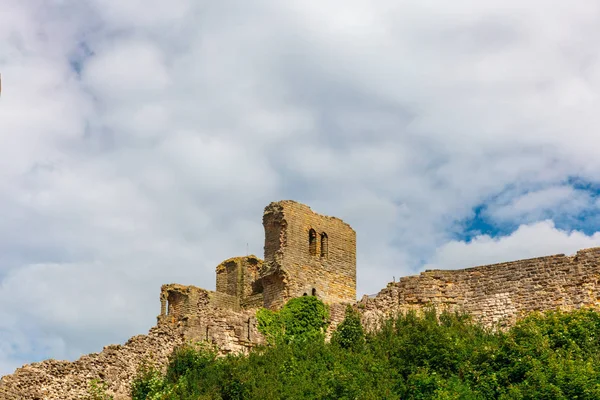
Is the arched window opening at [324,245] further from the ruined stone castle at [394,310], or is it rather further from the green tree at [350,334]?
the green tree at [350,334]

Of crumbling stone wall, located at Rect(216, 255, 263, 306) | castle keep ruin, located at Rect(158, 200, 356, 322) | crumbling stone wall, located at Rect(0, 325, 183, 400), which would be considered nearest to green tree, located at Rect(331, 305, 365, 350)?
crumbling stone wall, located at Rect(0, 325, 183, 400)

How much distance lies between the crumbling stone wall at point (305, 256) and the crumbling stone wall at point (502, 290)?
4963 mm

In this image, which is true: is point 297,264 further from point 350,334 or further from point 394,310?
point 350,334

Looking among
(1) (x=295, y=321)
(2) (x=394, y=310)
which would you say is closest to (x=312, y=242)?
(1) (x=295, y=321)

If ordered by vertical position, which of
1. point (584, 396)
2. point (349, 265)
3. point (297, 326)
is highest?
point (349, 265)

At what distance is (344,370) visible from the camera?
21.6 metres

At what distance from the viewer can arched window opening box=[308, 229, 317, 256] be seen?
31.7m

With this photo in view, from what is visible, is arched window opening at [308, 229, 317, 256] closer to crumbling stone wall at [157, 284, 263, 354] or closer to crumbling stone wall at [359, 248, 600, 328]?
crumbling stone wall at [157, 284, 263, 354]

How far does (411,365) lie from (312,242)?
35.0 ft

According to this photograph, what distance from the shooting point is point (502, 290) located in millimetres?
24359

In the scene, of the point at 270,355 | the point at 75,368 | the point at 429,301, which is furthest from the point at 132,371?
the point at 429,301

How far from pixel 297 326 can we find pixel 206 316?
2.61m

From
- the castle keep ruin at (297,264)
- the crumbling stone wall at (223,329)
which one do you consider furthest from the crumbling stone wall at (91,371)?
the castle keep ruin at (297,264)

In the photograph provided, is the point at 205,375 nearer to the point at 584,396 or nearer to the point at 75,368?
the point at 75,368
